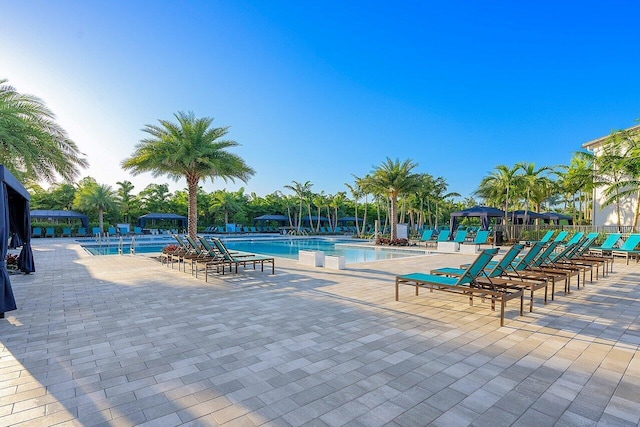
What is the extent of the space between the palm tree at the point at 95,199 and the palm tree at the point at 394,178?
25508 mm

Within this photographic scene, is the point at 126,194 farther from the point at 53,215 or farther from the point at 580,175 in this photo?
the point at 580,175

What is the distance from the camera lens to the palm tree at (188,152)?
1239 centimetres

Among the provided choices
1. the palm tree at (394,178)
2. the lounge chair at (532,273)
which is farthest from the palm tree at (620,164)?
the lounge chair at (532,273)

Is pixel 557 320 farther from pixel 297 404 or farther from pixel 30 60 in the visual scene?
pixel 30 60

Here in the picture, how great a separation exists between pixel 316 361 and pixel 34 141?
10.6m

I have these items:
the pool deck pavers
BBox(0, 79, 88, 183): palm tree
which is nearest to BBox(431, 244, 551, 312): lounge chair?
the pool deck pavers

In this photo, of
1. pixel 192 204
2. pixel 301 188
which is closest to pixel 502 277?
pixel 192 204

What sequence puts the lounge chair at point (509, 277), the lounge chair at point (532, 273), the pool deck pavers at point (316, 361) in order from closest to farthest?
the pool deck pavers at point (316, 361), the lounge chair at point (509, 277), the lounge chair at point (532, 273)

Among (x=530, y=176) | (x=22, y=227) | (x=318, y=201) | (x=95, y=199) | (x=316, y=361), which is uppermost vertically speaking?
(x=530, y=176)

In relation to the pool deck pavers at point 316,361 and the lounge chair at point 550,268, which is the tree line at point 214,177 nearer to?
the pool deck pavers at point 316,361

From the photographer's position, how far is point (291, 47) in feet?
50.7

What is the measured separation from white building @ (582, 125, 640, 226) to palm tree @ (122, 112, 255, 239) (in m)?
24.4

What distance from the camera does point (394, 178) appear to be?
21.9m

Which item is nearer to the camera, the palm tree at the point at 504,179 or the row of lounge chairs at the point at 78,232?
the palm tree at the point at 504,179
